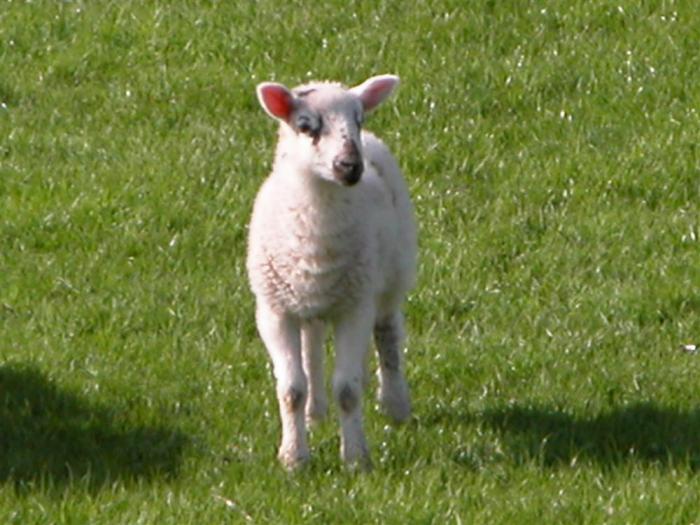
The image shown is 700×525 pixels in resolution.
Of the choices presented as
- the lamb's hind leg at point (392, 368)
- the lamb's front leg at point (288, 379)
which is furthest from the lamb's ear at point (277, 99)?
the lamb's hind leg at point (392, 368)

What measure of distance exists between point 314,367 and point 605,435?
4.36ft

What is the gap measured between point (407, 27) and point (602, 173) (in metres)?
2.60

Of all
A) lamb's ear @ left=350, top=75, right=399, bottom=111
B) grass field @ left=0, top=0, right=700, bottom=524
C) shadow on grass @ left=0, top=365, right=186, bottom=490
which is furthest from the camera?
lamb's ear @ left=350, top=75, right=399, bottom=111

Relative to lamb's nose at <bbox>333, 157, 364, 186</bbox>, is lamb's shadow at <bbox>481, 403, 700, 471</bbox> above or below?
below

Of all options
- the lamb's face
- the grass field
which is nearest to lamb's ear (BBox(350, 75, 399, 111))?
the lamb's face

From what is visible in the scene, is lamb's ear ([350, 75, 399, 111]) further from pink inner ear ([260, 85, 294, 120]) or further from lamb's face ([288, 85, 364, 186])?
pink inner ear ([260, 85, 294, 120])

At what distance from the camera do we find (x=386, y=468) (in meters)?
8.80

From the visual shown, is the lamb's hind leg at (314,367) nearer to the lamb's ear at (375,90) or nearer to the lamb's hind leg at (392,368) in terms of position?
the lamb's hind leg at (392,368)

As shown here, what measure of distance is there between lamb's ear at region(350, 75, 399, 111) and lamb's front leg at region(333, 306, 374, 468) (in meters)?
0.90

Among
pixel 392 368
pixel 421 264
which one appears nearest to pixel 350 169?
pixel 392 368

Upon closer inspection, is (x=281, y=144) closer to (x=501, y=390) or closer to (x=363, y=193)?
(x=363, y=193)

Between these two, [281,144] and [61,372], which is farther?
[61,372]

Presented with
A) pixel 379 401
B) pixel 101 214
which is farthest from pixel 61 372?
pixel 101 214

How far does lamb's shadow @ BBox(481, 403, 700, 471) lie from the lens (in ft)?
29.2
